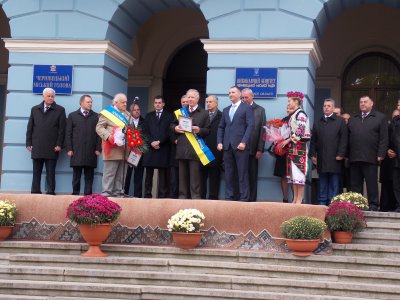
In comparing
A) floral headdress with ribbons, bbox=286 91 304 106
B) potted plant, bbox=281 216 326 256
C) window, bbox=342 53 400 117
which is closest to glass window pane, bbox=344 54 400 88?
window, bbox=342 53 400 117

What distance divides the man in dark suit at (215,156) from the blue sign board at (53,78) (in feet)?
8.86

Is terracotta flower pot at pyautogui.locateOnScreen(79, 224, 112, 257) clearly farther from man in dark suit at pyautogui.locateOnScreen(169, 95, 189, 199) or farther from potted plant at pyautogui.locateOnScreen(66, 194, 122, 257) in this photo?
man in dark suit at pyautogui.locateOnScreen(169, 95, 189, 199)

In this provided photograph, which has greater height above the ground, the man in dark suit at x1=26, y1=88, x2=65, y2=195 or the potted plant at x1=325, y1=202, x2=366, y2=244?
the man in dark suit at x1=26, y1=88, x2=65, y2=195

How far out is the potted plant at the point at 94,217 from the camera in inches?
384

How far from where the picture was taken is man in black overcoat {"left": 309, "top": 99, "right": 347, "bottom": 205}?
37.6 feet

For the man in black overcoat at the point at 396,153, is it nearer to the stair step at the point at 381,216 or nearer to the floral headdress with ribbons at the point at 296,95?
the stair step at the point at 381,216

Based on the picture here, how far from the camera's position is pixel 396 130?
11305mm

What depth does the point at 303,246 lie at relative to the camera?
938 cm

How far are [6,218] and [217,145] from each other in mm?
3369

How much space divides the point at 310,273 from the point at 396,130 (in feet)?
10.8

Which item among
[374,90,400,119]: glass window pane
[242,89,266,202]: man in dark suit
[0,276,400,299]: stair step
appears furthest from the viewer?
[374,90,400,119]: glass window pane

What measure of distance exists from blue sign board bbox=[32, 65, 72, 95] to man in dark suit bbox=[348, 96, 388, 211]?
4989 mm

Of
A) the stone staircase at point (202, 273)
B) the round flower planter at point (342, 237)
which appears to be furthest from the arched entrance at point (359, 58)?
the stone staircase at point (202, 273)

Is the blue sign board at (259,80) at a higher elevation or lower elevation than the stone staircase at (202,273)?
higher
